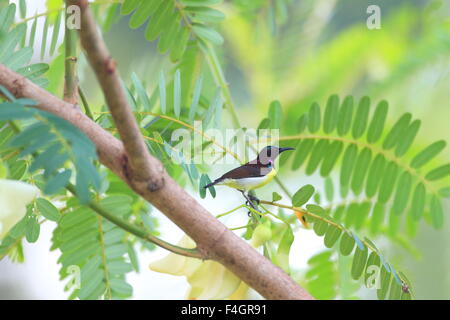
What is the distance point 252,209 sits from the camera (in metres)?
0.35

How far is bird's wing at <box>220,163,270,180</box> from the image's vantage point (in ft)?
1.21

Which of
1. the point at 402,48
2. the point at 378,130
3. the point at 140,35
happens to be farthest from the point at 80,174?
the point at 140,35

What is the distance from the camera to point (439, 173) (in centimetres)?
58

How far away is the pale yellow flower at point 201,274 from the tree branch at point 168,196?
0.16 ft

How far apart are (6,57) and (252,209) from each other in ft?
0.70

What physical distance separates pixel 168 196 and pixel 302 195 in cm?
13

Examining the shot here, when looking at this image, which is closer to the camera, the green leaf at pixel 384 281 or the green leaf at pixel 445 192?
the green leaf at pixel 384 281

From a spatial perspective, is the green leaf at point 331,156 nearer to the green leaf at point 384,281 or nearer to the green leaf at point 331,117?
the green leaf at point 331,117

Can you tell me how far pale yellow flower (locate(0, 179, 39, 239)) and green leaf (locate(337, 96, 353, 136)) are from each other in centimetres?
38

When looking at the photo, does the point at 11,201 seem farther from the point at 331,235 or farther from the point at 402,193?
the point at 402,193

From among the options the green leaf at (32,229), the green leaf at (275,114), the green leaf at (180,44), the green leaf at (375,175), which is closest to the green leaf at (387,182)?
the green leaf at (375,175)

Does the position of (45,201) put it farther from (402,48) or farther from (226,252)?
(402,48)

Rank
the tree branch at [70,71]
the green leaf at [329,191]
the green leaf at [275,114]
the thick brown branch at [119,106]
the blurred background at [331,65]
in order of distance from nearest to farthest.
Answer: the thick brown branch at [119,106], the tree branch at [70,71], the green leaf at [275,114], the green leaf at [329,191], the blurred background at [331,65]

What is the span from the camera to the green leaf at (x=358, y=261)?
0.40 meters
